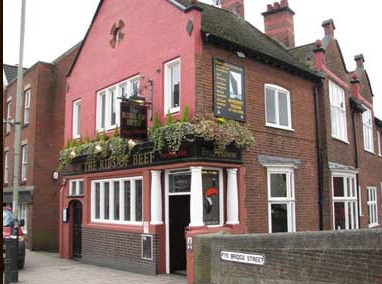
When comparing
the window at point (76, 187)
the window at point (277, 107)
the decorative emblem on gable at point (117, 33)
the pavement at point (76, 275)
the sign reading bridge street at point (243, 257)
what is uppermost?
the decorative emblem on gable at point (117, 33)

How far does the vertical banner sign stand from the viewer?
1196 centimetres

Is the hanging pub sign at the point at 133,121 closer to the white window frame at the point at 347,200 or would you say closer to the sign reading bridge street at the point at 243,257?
the sign reading bridge street at the point at 243,257

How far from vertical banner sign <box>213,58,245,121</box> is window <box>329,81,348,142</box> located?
5455mm

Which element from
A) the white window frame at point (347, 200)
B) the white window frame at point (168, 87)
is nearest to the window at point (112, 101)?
the white window frame at point (168, 87)

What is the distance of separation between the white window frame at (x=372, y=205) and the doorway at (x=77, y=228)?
12617 millimetres

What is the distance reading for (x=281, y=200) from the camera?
1348cm

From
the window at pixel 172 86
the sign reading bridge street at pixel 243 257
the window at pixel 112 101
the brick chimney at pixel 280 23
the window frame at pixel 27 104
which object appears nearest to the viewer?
the sign reading bridge street at pixel 243 257

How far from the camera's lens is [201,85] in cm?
1157

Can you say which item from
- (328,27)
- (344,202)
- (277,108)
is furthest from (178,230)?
(328,27)

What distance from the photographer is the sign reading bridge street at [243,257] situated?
8.20 metres

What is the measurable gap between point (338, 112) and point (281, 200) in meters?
5.82

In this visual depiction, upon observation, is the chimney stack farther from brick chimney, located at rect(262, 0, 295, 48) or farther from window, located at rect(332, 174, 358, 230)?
window, located at rect(332, 174, 358, 230)

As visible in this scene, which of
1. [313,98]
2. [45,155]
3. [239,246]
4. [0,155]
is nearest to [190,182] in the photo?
[239,246]

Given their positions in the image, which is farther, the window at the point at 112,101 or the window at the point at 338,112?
the window at the point at 338,112
